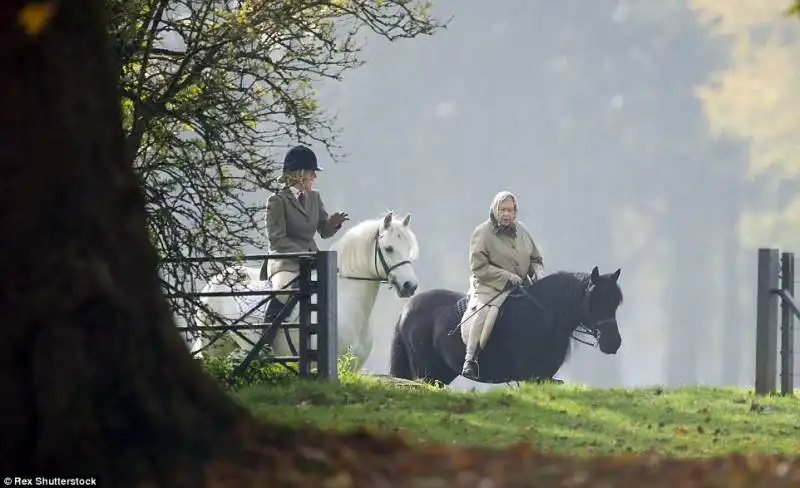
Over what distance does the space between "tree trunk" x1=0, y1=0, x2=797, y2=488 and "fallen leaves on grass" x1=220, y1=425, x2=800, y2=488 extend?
0.05 ft

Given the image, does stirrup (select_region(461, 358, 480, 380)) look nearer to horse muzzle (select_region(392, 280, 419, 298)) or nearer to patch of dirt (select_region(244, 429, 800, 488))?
horse muzzle (select_region(392, 280, 419, 298))

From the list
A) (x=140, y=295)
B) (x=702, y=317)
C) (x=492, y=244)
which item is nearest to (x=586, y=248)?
(x=702, y=317)

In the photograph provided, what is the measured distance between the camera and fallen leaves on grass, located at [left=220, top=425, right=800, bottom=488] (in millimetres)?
7574

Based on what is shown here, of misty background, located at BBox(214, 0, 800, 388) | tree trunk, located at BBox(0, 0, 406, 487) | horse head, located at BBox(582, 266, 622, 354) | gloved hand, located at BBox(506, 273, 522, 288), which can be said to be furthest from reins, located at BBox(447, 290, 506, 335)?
misty background, located at BBox(214, 0, 800, 388)

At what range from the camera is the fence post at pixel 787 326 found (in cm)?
1777

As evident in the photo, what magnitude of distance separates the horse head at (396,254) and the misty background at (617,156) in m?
68.5

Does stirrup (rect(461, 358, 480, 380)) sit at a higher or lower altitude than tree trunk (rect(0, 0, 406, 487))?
lower

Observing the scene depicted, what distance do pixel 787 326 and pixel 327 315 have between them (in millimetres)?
4515

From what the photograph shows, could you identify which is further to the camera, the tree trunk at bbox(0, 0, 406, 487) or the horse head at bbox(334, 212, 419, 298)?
the horse head at bbox(334, 212, 419, 298)

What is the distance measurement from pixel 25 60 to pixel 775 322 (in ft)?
36.7

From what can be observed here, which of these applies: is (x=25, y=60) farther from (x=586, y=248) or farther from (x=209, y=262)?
(x=586, y=248)

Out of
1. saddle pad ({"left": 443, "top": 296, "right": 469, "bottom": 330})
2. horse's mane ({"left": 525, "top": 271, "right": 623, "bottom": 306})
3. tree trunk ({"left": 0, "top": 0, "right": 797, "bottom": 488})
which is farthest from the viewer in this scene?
saddle pad ({"left": 443, "top": 296, "right": 469, "bottom": 330})

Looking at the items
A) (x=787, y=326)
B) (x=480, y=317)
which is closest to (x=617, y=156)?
(x=480, y=317)

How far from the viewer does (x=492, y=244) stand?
19.5 metres
